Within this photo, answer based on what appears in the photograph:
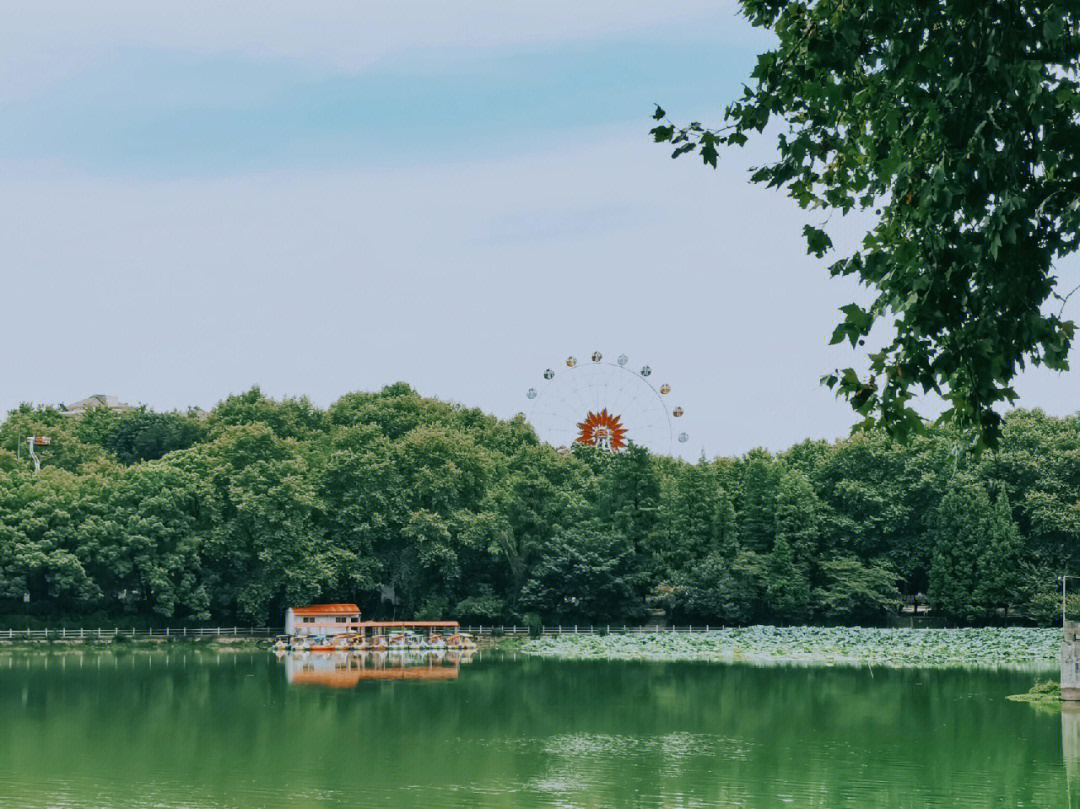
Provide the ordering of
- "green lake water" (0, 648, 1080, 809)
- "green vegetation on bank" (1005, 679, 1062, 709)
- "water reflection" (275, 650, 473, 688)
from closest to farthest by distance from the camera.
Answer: "green lake water" (0, 648, 1080, 809) → "green vegetation on bank" (1005, 679, 1062, 709) → "water reflection" (275, 650, 473, 688)

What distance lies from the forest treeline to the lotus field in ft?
10.5

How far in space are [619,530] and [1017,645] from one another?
1683 centimetres

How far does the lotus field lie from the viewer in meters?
42.7

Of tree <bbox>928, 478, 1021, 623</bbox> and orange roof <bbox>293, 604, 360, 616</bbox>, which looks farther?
tree <bbox>928, 478, 1021, 623</bbox>

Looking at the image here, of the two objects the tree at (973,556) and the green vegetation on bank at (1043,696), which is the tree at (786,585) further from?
the green vegetation on bank at (1043,696)

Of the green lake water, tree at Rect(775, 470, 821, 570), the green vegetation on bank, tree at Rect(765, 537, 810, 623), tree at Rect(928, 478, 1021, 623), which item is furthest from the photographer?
tree at Rect(775, 470, 821, 570)

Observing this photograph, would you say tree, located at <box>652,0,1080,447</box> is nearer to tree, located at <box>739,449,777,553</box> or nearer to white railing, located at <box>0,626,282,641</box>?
white railing, located at <box>0,626,282,641</box>

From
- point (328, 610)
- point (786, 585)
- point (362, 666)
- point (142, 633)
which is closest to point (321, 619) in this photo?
point (328, 610)

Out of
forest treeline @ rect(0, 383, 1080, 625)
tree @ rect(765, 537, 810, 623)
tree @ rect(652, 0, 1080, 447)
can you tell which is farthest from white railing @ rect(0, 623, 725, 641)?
tree @ rect(652, 0, 1080, 447)

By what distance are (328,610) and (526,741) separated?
28473 mm

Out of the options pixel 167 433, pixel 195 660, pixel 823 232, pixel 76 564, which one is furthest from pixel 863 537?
pixel 823 232

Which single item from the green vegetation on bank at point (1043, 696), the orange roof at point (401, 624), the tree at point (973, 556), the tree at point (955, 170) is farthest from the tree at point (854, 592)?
the tree at point (955, 170)

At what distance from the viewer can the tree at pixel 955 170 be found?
6.08 metres

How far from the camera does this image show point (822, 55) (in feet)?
21.8
